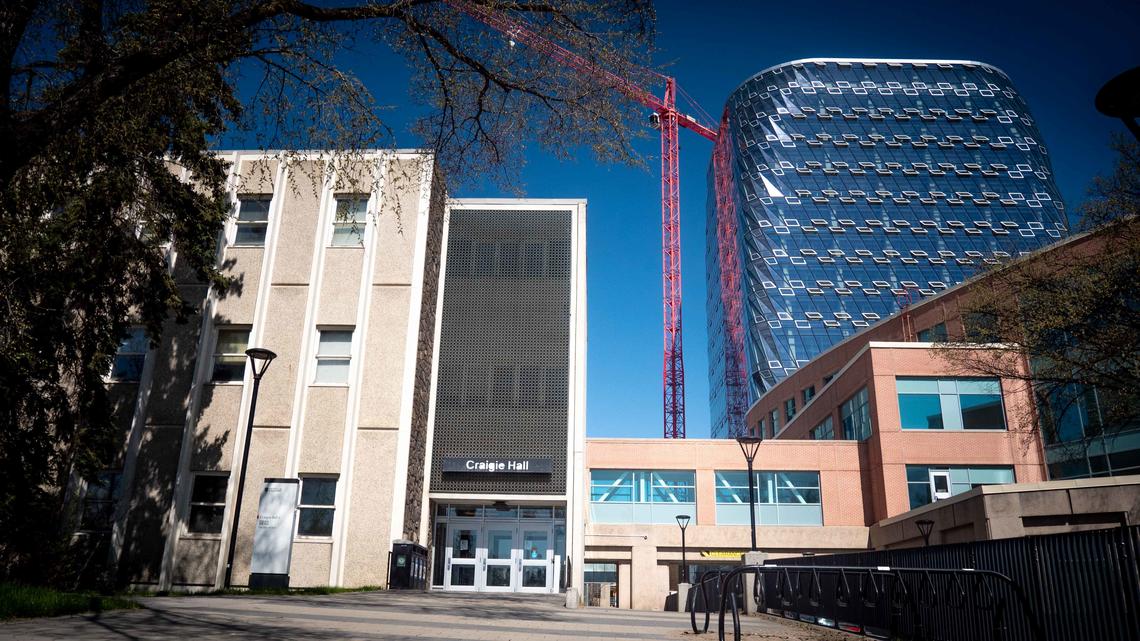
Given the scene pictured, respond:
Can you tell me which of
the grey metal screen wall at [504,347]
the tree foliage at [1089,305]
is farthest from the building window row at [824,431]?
the grey metal screen wall at [504,347]

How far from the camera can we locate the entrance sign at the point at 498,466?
2642 centimetres

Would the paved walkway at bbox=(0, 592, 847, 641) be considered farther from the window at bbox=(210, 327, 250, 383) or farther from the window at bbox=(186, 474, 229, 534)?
the window at bbox=(210, 327, 250, 383)

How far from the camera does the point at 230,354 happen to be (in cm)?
2386

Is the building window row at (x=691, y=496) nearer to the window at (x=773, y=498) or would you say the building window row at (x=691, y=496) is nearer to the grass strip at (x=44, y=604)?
the window at (x=773, y=498)

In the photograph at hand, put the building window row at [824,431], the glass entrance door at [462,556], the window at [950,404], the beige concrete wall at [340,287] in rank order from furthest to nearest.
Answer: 1. the building window row at [824,431]
2. the window at [950,404]
3. the glass entrance door at [462,556]
4. the beige concrete wall at [340,287]

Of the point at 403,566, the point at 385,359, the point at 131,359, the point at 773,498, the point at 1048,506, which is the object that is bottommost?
the point at 403,566

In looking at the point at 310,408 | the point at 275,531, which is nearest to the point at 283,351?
the point at 310,408

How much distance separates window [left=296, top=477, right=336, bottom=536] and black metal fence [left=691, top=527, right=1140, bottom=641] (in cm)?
1440

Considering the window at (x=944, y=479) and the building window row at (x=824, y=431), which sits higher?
the building window row at (x=824, y=431)

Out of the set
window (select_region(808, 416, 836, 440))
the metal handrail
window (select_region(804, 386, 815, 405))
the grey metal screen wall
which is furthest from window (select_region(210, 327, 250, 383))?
window (select_region(804, 386, 815, 405))

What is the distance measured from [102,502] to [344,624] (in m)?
16.8

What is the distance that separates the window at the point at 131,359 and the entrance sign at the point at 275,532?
948cm

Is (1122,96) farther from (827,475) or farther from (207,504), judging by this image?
(827,475)

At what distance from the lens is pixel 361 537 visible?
21.9m
